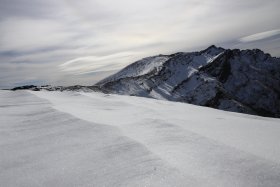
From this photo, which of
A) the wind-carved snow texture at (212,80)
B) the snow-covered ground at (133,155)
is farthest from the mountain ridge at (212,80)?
the snow-covered ground at (133,155)

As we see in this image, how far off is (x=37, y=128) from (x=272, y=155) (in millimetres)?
3155

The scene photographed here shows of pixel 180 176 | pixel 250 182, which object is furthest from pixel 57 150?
pixel 250 182

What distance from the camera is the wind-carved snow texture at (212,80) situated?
91.7 metres

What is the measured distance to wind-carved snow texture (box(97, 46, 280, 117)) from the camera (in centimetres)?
9173

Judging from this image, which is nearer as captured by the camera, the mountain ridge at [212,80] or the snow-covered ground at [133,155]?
the snow-covered ground at [133,155]

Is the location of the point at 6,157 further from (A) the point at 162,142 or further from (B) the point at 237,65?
(B) the point at 237,65

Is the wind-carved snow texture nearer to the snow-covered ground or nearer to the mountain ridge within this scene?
the mountain ridge

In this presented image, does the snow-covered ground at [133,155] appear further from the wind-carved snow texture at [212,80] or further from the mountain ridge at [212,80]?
the wind-carved snow texture at [212,80]

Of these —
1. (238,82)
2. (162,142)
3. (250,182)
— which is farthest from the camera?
(238,82)

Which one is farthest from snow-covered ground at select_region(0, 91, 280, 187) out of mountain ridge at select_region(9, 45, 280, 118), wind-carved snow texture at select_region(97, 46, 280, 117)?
wind-carved snow texture at select_region(97, 46, 280, 117)

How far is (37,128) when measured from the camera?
411 centimetres

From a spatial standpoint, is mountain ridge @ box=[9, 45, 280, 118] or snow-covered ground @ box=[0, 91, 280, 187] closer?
snow-covered ground @ box=[0, 91, 280, 187]

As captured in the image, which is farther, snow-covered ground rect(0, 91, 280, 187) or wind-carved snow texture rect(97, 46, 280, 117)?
wind-carved snow texture rect(97, 46, 280, 117)

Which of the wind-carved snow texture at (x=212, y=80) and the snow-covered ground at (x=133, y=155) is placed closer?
the snow-covered ground at (x=133, y=155)
